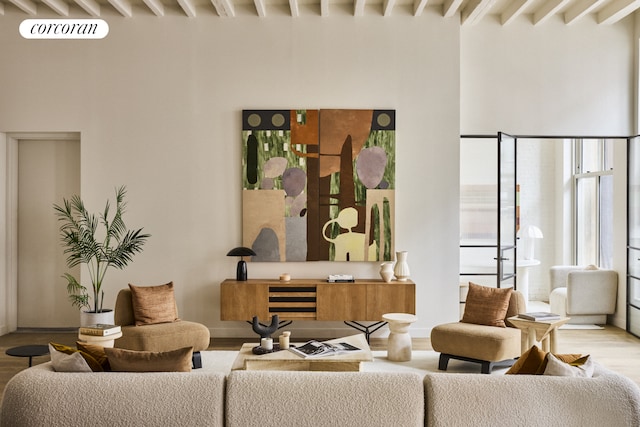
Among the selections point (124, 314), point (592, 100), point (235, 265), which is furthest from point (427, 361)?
point (592, 100)

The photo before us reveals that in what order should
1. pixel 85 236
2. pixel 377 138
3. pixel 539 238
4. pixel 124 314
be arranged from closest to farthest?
→ pixel 124 314 → pixel 85 236 → pixel 377 138 → pixel 539 238

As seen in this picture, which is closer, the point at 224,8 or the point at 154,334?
the point at 154,334

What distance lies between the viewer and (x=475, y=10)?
5691mm

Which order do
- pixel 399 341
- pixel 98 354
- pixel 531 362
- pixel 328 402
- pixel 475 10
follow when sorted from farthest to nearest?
pixel 475 10, pixel 399 341, pixel 98 354, pixel 531 362, pixel 328 402

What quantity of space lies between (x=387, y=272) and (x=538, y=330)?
1.81m

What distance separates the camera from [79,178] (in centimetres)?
632

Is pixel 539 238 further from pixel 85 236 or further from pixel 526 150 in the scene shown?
pixel 85 236

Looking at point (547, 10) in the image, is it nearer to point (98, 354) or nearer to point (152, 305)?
point (152, 305)

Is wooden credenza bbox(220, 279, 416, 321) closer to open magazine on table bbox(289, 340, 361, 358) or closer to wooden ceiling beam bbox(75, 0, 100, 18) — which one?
open magazine on table bbox(289, 340, 361, 358)

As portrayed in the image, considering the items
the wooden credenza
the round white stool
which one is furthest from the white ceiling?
the round white stool

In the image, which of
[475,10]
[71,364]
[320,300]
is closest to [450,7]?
[475,10]

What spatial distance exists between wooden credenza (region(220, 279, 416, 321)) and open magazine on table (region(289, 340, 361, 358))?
1.42 m

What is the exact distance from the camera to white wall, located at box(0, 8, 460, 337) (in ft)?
19.7

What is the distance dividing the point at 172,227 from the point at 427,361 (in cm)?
294
